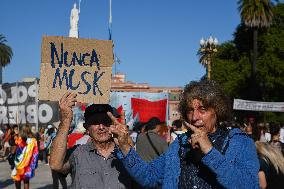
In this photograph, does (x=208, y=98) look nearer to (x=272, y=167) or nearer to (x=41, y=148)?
(x=272, y=167)

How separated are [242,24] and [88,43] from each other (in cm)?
3801

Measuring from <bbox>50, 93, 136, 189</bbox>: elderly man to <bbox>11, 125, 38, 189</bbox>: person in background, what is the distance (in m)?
7.14

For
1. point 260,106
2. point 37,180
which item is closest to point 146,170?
point 37,180

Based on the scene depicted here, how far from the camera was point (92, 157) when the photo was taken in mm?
3393

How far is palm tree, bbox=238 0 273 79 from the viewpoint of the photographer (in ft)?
123

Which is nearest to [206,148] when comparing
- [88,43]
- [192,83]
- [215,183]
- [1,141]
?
[215,183]

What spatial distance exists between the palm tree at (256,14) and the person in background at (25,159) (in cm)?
2842

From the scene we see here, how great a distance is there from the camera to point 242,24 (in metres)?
40.6

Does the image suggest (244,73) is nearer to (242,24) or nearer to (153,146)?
(242,24)

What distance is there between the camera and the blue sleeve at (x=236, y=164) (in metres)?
2.30

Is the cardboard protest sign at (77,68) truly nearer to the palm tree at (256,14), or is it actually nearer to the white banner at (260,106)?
the white banner at (260,106)

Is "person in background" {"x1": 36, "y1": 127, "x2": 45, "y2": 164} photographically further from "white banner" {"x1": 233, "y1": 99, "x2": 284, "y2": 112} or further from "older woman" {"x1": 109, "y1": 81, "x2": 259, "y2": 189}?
"older woman" {"x1": 109, "y1": 81, "x2": 259, "y2": 189}

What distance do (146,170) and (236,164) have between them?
660 millimetres

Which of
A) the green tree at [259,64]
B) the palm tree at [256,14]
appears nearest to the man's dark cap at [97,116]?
the green tree at [259,64]
